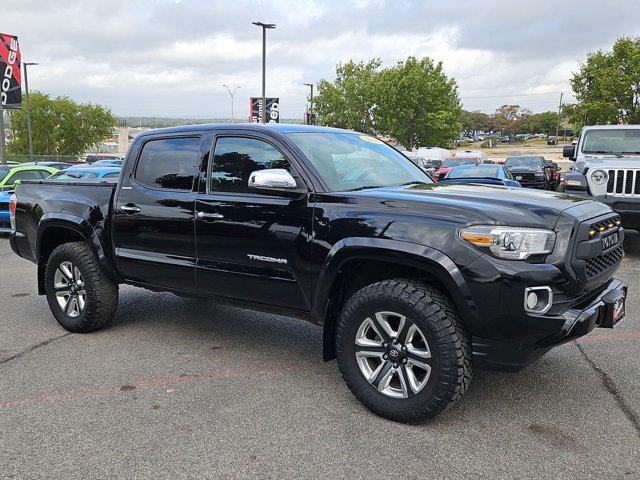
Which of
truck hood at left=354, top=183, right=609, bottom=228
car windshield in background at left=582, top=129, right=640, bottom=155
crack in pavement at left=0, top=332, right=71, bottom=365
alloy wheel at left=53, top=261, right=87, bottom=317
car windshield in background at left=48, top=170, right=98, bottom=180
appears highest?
car windshield in background at left=582, top=129, right=640, bottom=155

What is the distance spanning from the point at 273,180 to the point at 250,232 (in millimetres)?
484

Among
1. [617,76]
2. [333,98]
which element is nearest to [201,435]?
[617,76]

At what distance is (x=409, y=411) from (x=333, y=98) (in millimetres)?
55150

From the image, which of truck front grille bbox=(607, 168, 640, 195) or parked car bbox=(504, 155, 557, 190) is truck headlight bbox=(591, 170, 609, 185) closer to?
truck front grille bbox=(607, 168, 640, 195)

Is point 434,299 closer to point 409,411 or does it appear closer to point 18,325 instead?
point 409,411

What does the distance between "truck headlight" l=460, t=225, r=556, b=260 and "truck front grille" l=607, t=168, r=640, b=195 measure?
5.78 m

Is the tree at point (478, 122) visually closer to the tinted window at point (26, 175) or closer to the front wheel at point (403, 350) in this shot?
the tinted window at point (26, 175)

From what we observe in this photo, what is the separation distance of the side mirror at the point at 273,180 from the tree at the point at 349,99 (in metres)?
52.1

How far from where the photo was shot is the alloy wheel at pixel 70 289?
204 inches

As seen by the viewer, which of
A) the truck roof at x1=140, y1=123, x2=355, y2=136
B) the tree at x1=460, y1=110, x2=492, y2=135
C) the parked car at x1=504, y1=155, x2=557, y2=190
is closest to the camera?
the truck roof at x1=140, y1=123, x2=355, y2=136

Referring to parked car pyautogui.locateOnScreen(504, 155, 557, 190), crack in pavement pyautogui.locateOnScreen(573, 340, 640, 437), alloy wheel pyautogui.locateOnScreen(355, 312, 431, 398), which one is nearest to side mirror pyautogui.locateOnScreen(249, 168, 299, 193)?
alloy wheel pyautogui.locateOnScreen(355, 312, 431, 398)

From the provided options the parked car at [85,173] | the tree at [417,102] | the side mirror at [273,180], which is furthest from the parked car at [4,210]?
the tree at [417,102]

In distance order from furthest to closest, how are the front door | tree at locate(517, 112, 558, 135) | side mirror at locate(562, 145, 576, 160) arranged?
tree at locate(517, 112, 558, 135)
side mirror at locate(562, 145, 576, 160)
the front door

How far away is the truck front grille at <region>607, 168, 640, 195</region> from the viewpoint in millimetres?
7977
